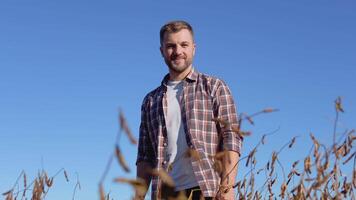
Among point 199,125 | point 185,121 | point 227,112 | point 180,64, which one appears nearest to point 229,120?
point 227,112

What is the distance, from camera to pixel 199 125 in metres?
3.65

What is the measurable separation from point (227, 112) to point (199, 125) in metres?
0.22

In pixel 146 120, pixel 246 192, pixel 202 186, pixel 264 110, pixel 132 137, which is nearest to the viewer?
pixel 132 137

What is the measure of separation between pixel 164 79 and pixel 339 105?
101 inches

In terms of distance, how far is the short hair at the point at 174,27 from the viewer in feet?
12.8

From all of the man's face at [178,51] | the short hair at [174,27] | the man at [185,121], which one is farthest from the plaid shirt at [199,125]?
the short hair at [174,27]

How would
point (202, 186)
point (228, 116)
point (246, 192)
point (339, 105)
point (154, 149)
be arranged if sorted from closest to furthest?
point (339, 105)
point (246, 192)
point (202, 186)
point (228, 116)
point (154, 149)

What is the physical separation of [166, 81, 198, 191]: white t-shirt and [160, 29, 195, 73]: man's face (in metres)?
0.15

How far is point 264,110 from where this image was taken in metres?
1.29

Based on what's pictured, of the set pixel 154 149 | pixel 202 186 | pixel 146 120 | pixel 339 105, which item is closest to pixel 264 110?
pixel 339 105

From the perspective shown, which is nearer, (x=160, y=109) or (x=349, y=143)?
(x=349, y=143)

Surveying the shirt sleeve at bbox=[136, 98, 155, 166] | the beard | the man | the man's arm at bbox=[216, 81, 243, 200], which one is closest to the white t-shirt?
the man

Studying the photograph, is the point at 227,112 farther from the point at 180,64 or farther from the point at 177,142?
the point at 180,64

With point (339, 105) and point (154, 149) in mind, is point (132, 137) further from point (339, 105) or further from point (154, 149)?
point (154, 149)
